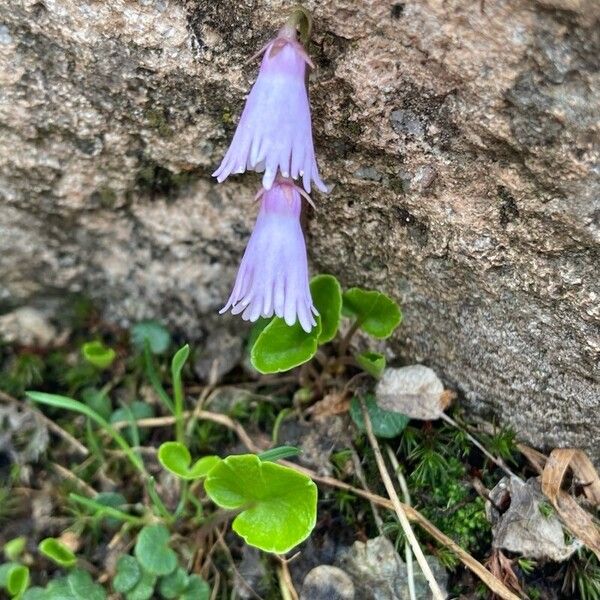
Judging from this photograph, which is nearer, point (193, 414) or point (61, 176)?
point (61, 176)

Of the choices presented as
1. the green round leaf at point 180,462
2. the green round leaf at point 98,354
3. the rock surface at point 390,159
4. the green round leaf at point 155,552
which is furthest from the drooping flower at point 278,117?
the green round leaf at point 155,552

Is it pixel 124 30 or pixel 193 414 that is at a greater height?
pixel 124 30

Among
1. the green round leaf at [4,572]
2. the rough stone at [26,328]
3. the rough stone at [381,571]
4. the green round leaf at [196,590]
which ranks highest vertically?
the rough stone at [26,328]

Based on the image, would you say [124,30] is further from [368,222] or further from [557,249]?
[557,249]

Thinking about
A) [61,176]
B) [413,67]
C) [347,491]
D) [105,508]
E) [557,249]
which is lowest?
[105,508]

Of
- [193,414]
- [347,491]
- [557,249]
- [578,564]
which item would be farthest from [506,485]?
[193,414]

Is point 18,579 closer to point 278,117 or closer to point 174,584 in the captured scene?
point 174,584

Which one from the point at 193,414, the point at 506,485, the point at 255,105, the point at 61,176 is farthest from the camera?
the point at 193,414

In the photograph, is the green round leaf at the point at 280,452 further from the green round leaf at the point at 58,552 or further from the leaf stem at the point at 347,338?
the green round leaf at the point at 58,552
